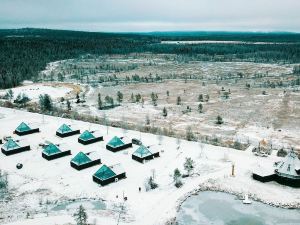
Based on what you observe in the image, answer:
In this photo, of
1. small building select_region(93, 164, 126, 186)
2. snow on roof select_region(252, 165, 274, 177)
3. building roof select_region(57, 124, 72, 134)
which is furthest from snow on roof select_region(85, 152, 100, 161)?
snow on roof select_region(252, 165, 274, 177)

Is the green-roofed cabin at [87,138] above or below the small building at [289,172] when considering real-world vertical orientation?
below

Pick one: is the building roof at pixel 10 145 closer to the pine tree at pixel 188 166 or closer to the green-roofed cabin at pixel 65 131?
the green-roofed cabin at pixel 65 131

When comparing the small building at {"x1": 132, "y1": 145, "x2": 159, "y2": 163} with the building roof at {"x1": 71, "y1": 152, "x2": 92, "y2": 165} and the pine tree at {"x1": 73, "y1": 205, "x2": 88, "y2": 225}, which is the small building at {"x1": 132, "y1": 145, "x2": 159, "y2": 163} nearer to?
the building roof at {"x1": 71, "y1": 152, "x2": 92, "y2": 165}

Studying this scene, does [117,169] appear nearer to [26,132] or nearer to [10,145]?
[10,145]

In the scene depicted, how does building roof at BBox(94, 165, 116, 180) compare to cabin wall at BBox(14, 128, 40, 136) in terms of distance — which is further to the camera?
cabin wall at BBox(14, 128, 40, 136)

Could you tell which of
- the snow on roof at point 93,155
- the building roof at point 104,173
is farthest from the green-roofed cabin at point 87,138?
the building roof at point 104,173

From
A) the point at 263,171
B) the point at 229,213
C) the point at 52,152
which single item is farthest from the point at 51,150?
the point at 263,171

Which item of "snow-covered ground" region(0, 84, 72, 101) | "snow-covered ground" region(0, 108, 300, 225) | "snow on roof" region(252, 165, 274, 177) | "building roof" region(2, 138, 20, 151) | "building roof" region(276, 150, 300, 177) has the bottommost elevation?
"snow-covered ground" region(0, 84, 72, 101)

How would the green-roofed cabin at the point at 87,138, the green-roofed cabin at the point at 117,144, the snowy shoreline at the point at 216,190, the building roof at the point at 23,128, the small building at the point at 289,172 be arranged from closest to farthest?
the snowy shoreline at the point at 216,190 → the small building at the point at 289,172 → the green-roofed cabin at the point at 117,144 → the green-roofed cabin at the point at 87,138 → the building roof at the point at 23,128
